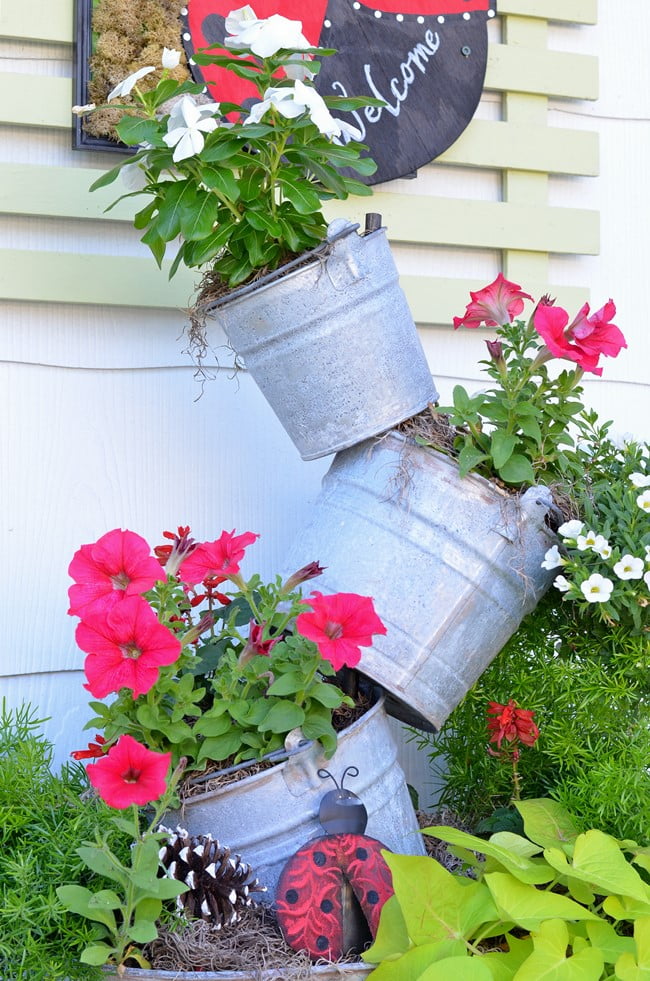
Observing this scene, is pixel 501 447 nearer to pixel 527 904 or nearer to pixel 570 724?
pixel 570 724

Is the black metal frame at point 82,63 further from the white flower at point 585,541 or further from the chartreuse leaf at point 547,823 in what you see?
the chartreuse leaf at point 547,823

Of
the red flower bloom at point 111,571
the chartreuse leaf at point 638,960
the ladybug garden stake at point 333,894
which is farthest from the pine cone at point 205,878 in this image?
the chartreuse leaf at point 638,960

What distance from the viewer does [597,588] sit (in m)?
1.52

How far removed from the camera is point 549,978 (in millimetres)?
1206

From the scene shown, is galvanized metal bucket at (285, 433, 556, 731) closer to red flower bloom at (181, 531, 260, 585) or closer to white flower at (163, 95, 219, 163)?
red flower bloom at (181, 531, 260, 585)

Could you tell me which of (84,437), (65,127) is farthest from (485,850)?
(65,127)

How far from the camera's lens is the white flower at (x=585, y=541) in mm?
1524

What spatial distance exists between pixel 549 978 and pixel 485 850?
16cm

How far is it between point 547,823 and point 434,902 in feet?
0.89

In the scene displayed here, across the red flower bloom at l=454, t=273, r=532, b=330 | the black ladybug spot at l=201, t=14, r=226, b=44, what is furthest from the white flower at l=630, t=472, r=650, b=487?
the black ladybug spot at l=201, t=14, r=226, b=44

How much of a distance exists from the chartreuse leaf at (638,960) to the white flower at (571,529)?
0.52 m

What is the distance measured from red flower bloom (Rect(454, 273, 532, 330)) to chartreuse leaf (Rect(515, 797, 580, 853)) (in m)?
0.73

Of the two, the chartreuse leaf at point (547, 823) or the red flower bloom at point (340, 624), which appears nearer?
the red flower bloom at point (340, 624)

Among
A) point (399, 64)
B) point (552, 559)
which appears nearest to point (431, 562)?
Result: point (552, 559)
